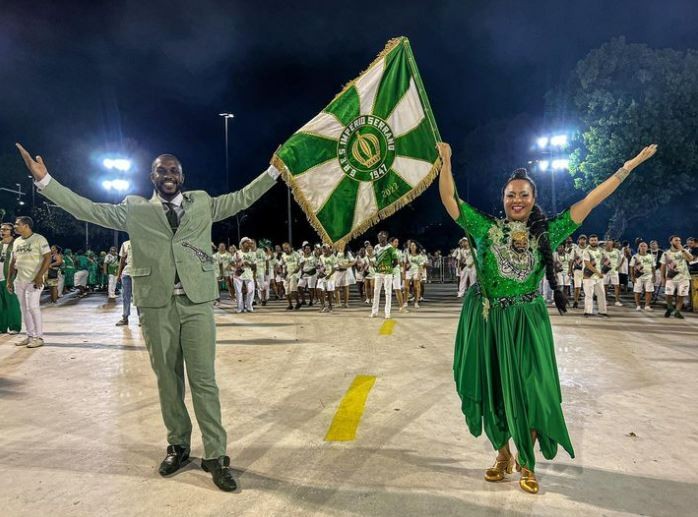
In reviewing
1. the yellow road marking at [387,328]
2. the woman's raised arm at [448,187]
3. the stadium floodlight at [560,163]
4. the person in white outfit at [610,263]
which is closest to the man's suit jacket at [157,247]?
the woman's raised arm at [448,187]

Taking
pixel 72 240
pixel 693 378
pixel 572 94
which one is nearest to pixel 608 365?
pixel 693 378

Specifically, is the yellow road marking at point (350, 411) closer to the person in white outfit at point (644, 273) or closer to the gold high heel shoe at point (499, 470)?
the gold high heel shoe at point (499, 470)

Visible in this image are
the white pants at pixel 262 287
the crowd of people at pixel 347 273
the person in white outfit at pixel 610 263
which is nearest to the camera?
the crowd of people at pixel 347 273

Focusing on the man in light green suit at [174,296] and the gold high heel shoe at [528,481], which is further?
the man in light green suit at [174,296]

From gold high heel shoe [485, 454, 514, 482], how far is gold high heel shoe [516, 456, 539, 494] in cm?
11

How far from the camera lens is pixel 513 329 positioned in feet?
11.4

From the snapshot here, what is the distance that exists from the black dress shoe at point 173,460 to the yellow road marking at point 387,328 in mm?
6361

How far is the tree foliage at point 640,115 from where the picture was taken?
87.6 ft

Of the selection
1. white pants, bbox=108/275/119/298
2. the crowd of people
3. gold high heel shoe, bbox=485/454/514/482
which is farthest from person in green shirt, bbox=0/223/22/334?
gold high heel shoe, bbox=485/454/514/482

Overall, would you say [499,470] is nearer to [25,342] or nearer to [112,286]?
[25,342]

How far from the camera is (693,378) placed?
20.3 feet

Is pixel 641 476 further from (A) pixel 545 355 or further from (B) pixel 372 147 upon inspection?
(B) pixel 372 147

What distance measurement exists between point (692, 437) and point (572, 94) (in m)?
30.4

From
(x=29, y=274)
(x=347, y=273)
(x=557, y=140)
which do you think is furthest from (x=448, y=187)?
(x=557, y=140)
